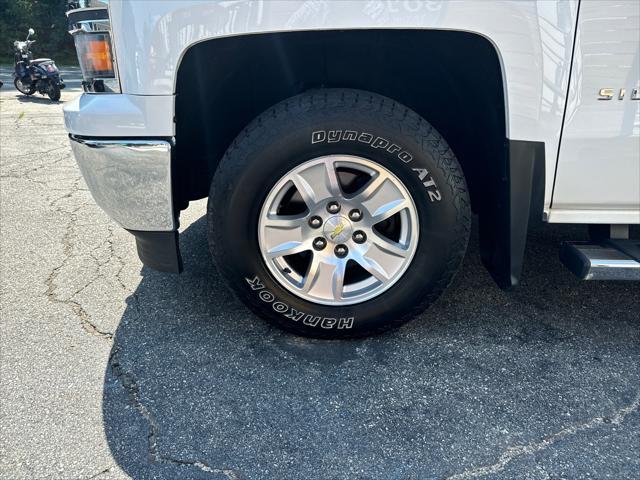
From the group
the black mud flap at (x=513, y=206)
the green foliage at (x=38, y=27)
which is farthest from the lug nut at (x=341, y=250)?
the green foliage at (x=38, y=27)

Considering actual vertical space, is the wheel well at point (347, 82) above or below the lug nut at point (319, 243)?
above

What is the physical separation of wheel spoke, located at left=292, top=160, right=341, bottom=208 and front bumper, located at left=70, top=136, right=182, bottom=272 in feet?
1.77

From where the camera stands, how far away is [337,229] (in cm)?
221

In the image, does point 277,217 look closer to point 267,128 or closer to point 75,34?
point 267,128

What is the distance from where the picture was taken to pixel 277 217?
7.23ft

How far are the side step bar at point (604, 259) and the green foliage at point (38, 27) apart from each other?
2407 centimetres

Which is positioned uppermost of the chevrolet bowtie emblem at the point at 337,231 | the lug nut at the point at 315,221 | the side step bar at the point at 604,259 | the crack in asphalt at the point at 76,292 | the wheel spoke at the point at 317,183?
the wheel spoke at the point at 317,183

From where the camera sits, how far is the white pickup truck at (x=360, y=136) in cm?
188

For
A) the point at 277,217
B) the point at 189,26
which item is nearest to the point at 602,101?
the point at 277,217

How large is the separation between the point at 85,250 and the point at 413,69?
7.80 ft

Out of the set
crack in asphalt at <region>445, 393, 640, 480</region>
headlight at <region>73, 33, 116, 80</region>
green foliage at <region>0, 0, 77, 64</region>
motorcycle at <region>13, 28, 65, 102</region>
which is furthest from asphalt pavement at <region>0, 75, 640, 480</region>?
green foliage at <region>0, 0, 77, 64</region>

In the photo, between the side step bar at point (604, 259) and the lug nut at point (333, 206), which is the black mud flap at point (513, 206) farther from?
the lug nut at point (333, 206)

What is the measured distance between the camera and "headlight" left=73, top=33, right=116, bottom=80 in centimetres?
201

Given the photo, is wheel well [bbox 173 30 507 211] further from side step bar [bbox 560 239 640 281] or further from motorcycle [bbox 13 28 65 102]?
motorcycle [bbox 13 28 65 102]
